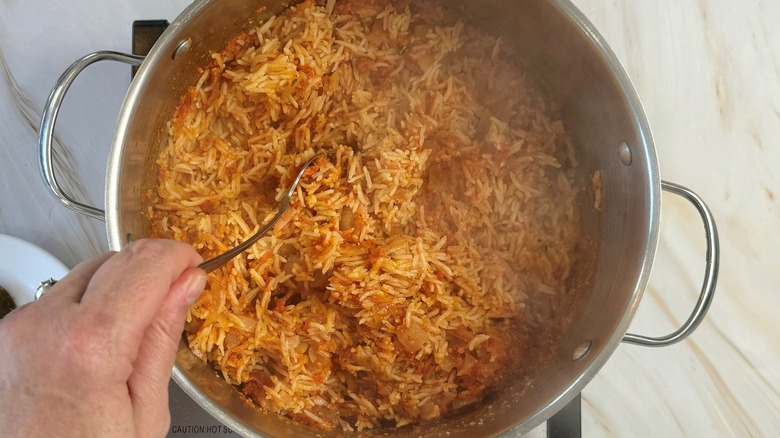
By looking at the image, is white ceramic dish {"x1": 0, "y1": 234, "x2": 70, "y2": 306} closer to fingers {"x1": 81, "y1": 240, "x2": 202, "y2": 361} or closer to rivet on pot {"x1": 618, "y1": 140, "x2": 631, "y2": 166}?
fingers {"x1": 81, "y1": 240, "x2": 202, "y2": 361}

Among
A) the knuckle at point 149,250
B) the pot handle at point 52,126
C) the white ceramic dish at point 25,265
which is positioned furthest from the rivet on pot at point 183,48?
the white ceramic dish at point 25,265

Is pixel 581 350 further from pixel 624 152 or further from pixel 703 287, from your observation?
pixel 624 152

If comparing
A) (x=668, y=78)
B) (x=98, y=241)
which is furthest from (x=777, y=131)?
(x=98, y=241)

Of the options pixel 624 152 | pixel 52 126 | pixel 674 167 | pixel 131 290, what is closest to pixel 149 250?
pixel 131 290

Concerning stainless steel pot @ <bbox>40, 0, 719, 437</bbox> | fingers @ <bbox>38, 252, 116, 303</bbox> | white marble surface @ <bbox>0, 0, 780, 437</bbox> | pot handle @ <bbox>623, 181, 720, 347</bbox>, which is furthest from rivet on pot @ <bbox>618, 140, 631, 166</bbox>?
fingers @ <bbox>38, 252, 116, 303</bbox>

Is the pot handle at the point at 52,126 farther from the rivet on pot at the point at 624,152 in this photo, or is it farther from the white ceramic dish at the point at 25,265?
the rivet on pot at the point at 624,152

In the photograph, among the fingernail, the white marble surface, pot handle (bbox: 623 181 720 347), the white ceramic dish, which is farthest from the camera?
the white marble surface

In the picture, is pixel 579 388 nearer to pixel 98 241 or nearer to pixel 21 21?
pixel 98 241
